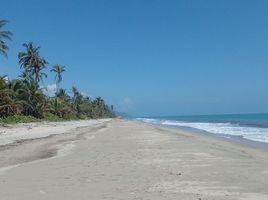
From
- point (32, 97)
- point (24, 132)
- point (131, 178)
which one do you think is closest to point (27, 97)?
point (32, 97)

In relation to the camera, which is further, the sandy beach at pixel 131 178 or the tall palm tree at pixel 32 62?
the tall palm tree at pixel 32 62

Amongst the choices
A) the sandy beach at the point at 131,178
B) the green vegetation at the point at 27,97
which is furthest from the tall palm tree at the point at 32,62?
the sandy beach at the point at 131,178

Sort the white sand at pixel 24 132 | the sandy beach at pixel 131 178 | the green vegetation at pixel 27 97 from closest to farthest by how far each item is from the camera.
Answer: the sandy beach at pixel 131 178 < the white sand at pixel 24 132 < the green vegetation at pixel 27 97

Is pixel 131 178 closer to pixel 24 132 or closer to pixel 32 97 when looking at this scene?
pixel 24 132

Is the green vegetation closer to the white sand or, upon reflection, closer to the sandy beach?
the white sand

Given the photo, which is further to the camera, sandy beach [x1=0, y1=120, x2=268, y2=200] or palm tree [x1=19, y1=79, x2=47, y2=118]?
palm tree [x1=19, y1=79, x2=47, y2=118]

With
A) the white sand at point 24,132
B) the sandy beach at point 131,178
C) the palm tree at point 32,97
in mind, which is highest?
the palm tree at point 32,97

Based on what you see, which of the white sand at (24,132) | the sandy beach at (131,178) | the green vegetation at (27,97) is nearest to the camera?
the sandy beach at (131,178)

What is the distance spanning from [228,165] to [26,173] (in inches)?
271

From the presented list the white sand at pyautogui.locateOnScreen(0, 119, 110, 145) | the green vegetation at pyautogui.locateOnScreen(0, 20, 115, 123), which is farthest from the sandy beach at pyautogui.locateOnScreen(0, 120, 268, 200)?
A: the green vegetation at pyautogui.locateOnScreen(0, 20, 115, 123)

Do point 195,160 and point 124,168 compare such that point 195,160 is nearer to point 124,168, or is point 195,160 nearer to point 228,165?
point 228,165

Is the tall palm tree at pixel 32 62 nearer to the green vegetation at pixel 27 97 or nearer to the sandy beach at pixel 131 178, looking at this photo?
the green vegetation at pixel 27 97

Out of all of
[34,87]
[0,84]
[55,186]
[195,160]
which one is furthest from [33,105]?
[55,186]

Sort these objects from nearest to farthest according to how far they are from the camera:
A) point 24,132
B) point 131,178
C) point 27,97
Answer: point 131,178 < point 24,132 < point 27,97
